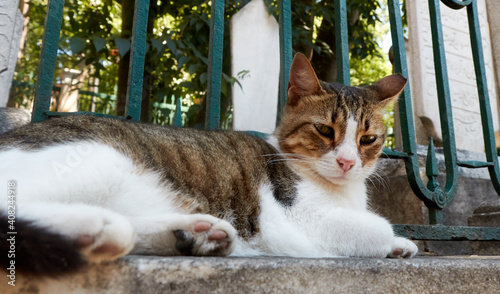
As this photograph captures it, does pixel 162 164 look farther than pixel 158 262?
Yes

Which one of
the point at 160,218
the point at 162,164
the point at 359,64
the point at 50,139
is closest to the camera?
the point at 160,218

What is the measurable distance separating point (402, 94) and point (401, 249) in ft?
3.31

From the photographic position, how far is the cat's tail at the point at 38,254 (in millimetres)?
904

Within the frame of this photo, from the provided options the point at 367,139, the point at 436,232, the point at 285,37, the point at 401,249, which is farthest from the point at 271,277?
the point at 285,37

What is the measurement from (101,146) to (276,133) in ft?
3.60

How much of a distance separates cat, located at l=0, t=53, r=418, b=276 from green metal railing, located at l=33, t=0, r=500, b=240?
0.16m

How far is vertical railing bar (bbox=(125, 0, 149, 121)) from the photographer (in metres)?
1.94

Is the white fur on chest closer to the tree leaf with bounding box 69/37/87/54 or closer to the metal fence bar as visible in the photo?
the metal fence bar

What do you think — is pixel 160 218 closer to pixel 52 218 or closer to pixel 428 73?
pixel 52 218

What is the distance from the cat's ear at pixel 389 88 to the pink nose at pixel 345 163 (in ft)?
1.71

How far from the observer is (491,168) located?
8.29 feet

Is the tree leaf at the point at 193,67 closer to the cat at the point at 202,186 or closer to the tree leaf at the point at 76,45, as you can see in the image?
the tree leaf at the point at 76,45

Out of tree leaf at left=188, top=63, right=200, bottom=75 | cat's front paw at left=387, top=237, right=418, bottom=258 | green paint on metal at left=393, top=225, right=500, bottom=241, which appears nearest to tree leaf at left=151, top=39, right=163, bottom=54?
tree leaf at left=188, top=63, right=200, bottom=75

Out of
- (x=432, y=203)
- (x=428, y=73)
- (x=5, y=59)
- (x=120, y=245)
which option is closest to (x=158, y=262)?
(x=120, y=245)
